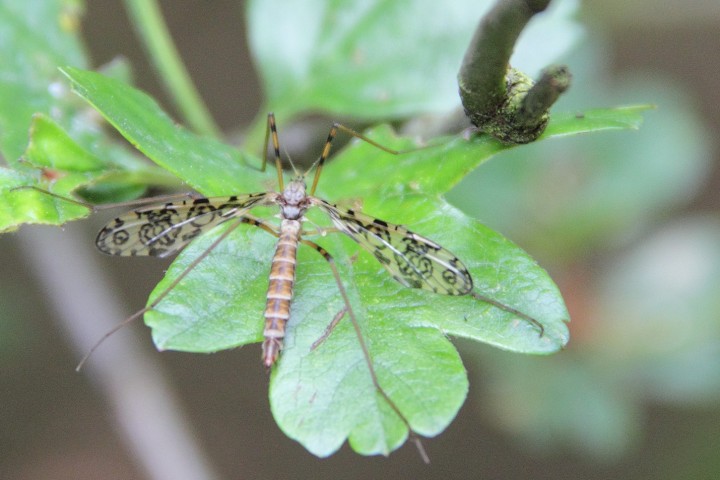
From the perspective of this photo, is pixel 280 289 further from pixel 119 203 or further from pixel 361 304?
pixel 119 203

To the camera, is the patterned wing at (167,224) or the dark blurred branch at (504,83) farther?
the patterned wing at (167,224)

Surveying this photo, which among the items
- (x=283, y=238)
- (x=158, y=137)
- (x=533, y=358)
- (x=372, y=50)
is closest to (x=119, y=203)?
(x=158, y=137)

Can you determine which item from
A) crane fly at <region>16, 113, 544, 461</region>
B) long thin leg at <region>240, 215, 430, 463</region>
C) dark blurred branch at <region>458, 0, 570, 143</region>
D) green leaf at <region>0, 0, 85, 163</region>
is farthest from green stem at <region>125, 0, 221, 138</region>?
dark blurred branch at <region>458, 0, 570, 143</region>

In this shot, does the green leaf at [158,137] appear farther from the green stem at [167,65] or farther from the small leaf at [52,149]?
the green stem at [167,65]

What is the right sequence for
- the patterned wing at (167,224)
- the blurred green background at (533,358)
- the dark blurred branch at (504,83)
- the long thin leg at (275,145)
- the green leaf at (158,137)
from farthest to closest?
1. the blurred green background at (533,358)
2. the long thin leg at (275,145)
3. the patterned wing at (167,224)
4. the green leaf at (158,137)
5. the dark blurred branch at (504,83)

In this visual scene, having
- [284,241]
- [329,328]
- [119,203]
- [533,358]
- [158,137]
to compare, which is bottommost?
[533,358]

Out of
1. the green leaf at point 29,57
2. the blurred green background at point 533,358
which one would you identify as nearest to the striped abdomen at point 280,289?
the green leaf at point 29,57

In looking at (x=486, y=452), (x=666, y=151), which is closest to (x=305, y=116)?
(x=666, y=151)
